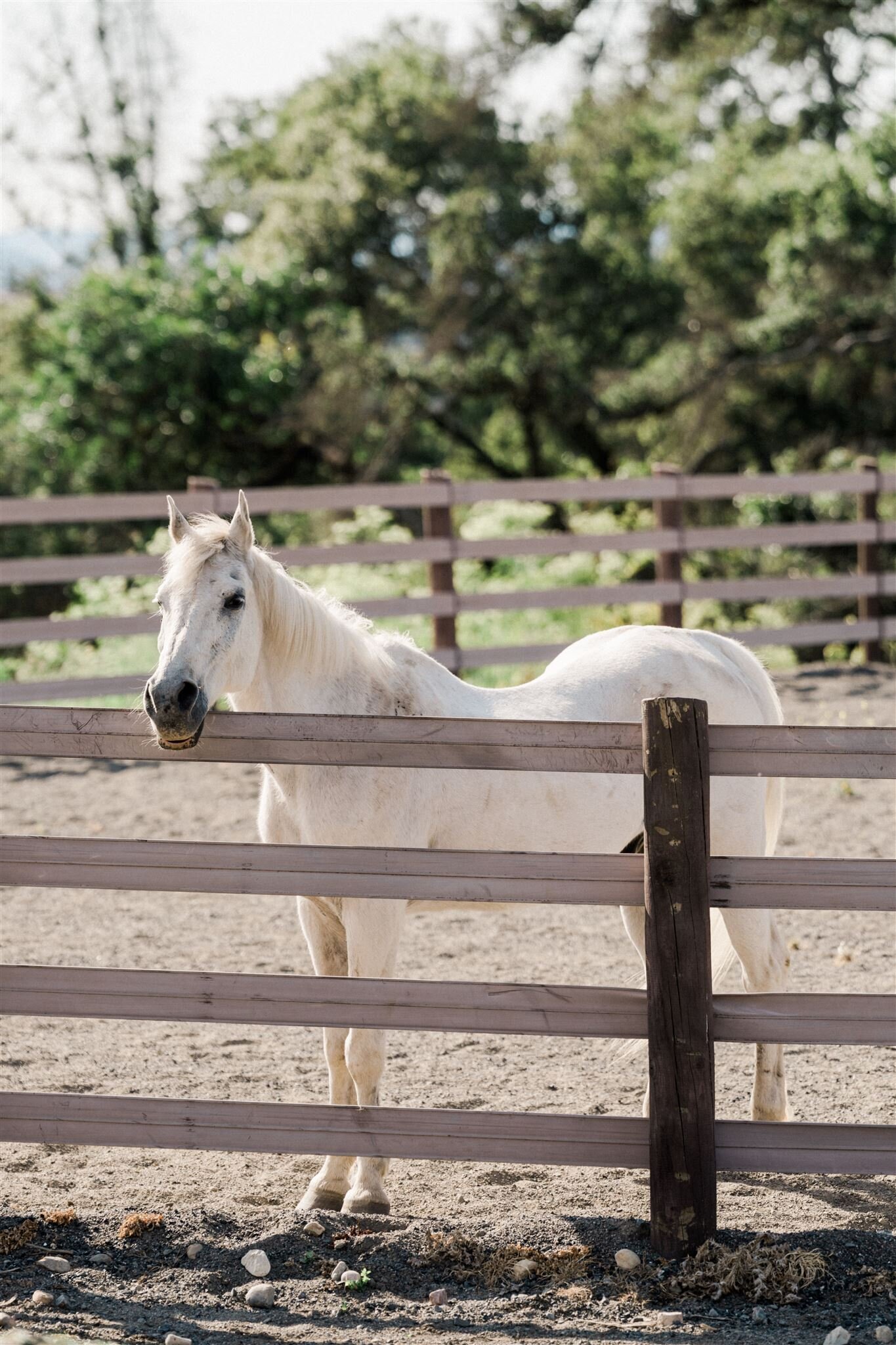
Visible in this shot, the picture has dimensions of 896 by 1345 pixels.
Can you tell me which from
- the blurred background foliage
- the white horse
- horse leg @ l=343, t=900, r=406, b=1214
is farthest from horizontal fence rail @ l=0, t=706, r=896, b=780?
the blurred background foliage

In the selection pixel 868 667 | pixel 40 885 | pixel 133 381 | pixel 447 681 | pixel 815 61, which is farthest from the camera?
pixel 815 61

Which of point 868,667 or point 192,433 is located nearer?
point 868,667

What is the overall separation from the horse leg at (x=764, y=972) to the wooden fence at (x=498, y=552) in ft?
19.0

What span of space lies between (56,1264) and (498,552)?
306 inches

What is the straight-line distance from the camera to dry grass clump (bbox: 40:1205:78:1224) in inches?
139

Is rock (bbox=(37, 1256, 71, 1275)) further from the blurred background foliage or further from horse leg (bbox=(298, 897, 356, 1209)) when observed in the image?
the blurred background foliage

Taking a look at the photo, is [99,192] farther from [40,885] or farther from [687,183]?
[40,885]

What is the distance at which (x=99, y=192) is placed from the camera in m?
24.4

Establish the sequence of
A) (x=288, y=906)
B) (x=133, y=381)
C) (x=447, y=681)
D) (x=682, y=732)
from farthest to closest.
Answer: (x=133, y=381) < (x=288, y=906) < (x=447, y=681) < (x=682, y=732)

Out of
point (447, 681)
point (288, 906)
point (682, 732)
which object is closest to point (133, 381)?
point (288, 906)

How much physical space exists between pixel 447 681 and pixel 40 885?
1.35 meters

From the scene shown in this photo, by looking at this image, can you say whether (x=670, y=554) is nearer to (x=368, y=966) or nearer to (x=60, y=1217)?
(x=368, y=966)

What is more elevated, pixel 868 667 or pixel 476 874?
pixel 868 667

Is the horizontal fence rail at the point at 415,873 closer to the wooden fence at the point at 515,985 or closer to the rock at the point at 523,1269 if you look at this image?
the wooden fence at the point at 515,985
